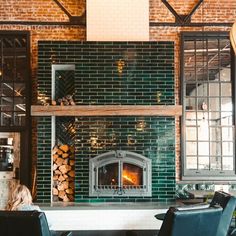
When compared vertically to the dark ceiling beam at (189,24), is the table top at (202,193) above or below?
below

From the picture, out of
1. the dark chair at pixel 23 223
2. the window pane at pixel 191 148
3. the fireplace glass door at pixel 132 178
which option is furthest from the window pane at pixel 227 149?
the dark chair at pixel 23 223

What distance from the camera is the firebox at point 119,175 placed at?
6.71 m

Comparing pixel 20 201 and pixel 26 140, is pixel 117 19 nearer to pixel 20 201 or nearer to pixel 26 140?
pixel 26 140

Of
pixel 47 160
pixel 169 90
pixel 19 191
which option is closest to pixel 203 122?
pixel 169 90

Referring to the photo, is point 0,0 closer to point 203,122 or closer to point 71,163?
point 71,163

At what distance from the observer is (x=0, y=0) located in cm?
754

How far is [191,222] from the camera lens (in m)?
4.21

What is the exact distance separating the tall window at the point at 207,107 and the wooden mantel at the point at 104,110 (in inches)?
35.3

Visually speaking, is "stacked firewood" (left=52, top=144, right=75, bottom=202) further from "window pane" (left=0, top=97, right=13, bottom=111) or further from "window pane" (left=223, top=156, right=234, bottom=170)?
"window pane" (left=223, top=156, right=234, bottom=170)

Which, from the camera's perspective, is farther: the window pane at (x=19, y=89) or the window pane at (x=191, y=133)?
the window pane at (x=191, y=133)

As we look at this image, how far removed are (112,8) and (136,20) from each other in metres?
0.46

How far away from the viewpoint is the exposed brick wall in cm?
747

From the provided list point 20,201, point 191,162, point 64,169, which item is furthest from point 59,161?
point 191,162

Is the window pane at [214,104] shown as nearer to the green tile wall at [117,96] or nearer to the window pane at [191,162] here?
the window pane at [191,162]
